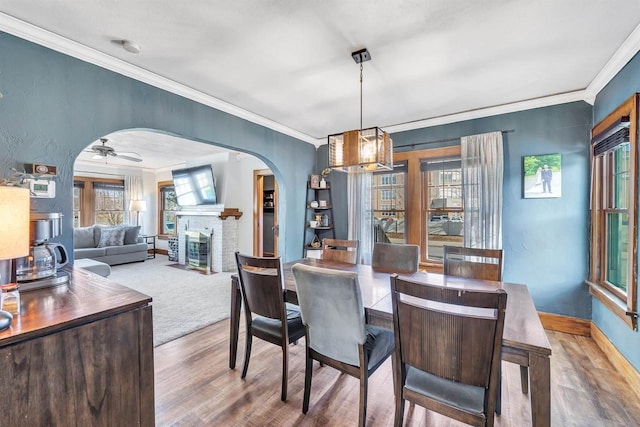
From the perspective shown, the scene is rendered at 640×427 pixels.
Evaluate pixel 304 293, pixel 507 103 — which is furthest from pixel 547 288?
pixel 304 293

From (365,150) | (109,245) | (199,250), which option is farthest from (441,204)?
(109,245)

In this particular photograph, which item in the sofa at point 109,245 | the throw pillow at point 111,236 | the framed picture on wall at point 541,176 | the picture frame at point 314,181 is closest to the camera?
the framed picture on wall at point 541,176

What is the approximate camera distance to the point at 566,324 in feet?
9.86

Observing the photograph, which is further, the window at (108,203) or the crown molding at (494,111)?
the window at (108,203)

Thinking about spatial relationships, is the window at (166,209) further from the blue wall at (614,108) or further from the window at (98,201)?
the blue wall at (614,108)

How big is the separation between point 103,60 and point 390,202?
11.6 feet

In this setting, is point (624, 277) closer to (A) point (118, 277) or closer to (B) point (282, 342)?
(B) point (282, 342)

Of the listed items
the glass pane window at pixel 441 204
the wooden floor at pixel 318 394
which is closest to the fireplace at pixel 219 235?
the wooden floor at pixel 318 394

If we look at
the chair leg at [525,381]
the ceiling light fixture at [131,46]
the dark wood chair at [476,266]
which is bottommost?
the chair leg at [525,381]

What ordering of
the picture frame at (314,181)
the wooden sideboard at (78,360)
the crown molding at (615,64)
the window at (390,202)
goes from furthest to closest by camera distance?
1. the picture frame at (314,181)
2. the window at (390,202)
3. the crown molding at (615,64)
4. the wooden sideboard at (78,360)

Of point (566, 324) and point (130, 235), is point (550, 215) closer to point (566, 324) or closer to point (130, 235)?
point (566, 324)

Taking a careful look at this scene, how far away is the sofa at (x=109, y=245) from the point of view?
19.7 feet

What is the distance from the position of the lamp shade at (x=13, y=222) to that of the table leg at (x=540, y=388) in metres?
2.14

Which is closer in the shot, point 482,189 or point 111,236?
point 482,189
